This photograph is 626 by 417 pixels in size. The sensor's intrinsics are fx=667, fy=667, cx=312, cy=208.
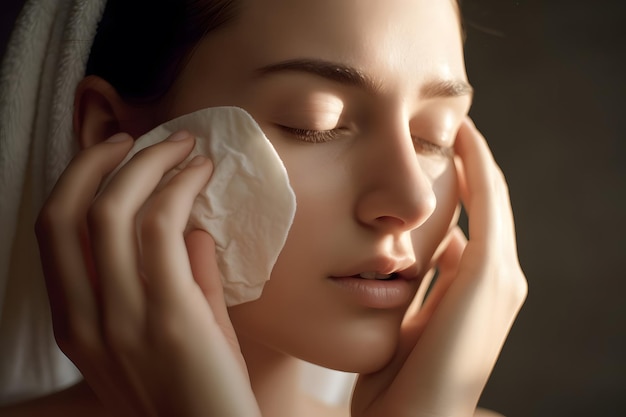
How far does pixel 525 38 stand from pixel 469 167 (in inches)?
23.1

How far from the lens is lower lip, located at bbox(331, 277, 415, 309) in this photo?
872 mm

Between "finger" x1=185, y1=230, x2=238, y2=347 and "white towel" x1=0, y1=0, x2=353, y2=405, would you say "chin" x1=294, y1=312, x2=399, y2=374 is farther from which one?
"white towel" x1=0, y1=0, x2=353, y2=405

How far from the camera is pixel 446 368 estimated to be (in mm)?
957

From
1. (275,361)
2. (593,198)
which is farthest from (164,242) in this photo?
(593,198)

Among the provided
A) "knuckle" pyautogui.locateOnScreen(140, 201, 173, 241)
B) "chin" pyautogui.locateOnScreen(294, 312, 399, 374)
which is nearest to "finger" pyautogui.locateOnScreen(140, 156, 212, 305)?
"knuckle" pyautogui.locateOnScreen(140, 201, 173, 241)

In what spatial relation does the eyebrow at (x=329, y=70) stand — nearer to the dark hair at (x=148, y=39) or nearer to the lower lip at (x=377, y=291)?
the dark hair at (x=148, y=39)

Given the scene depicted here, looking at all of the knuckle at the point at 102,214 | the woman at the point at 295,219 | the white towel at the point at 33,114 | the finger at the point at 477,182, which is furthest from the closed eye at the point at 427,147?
the white towel at the point at 33,114

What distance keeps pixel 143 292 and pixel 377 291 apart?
0.30 metres

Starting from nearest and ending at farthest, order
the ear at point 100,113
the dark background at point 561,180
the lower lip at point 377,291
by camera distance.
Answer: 1. the lower lip at point 377,291
2. the ear at point 100,113
3. the dark background at point 561,180

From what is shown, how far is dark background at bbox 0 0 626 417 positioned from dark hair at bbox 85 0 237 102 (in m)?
0.69

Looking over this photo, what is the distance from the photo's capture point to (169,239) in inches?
30.9

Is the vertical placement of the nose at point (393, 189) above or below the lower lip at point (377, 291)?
above

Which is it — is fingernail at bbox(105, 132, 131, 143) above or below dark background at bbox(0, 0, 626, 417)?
above

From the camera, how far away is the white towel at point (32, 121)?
102cm
